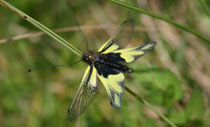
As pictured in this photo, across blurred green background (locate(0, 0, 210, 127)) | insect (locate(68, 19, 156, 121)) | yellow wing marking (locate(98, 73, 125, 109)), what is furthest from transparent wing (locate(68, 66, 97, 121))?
blurred green background (locate(0, 0, 210, 127))

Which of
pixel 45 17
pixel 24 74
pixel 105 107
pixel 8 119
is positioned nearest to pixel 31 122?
pixel 8 119

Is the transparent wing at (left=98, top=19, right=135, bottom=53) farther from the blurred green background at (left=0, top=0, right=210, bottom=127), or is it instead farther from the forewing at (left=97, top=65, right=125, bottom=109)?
the blurred green background at (left=0, top=0, right=210, bottom=127)

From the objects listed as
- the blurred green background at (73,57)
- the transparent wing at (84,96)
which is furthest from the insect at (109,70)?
the blurred green background at (73,57)

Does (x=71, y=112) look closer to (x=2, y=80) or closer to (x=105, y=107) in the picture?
(x=105, y=107)

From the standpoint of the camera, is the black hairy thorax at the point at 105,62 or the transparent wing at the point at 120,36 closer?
the black hairy thorax at the point at 105,62

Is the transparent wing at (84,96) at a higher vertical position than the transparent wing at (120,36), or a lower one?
A: lower

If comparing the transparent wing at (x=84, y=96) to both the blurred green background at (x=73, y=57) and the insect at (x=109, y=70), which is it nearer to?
the insect at (x=109, y=70)

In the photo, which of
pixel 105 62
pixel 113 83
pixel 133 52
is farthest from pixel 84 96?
pixel 133 52
